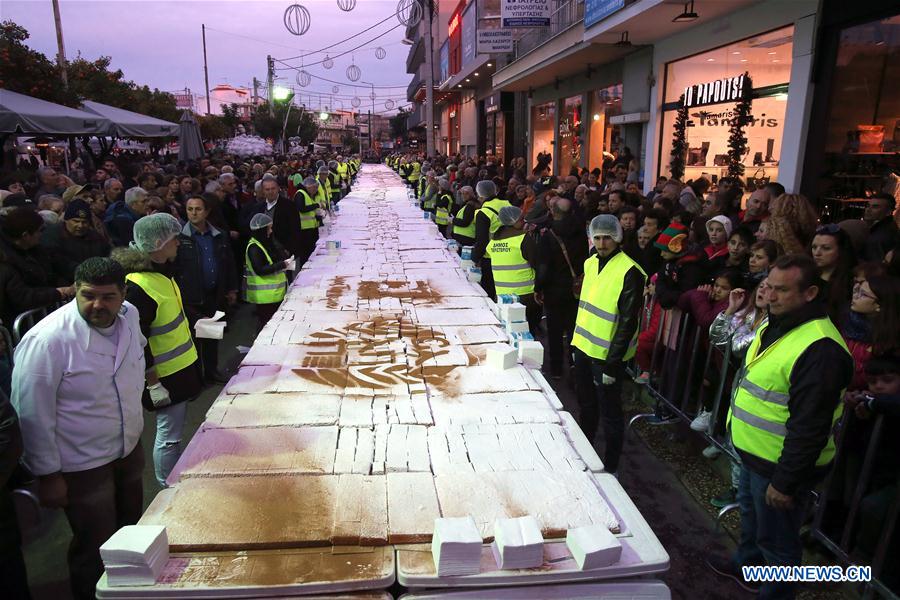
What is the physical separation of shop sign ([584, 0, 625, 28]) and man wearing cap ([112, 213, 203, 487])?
28.6 ft

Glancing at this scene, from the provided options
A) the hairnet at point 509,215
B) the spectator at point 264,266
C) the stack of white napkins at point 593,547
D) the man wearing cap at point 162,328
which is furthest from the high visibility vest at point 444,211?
the stack of white napkins at point 593,547

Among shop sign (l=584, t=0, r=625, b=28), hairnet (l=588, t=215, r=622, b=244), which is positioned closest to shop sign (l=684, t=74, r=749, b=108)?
shop sign (l=584, t=0, r=625, b=28)

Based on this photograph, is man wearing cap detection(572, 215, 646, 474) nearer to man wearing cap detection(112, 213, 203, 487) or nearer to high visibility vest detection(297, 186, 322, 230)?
man wearing cap detection(112, 213, 203, 487)

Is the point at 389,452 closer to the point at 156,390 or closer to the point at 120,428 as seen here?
the point at 120,428

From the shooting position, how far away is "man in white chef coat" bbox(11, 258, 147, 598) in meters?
2.58

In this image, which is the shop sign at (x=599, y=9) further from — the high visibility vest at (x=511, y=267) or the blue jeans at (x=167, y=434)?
the blue jeans at (x=167, y=434)

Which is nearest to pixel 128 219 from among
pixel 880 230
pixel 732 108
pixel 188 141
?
pixel 880 230

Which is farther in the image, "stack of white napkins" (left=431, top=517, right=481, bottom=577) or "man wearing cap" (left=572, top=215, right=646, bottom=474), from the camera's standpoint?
"man wearing cap" (left=572, top=215, right=646, bottom=474)

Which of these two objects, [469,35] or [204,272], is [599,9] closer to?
[204,272]

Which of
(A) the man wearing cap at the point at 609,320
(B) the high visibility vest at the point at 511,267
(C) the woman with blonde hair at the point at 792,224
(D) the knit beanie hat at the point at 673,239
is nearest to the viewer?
(A) the man wearing cap at the point at 609,320

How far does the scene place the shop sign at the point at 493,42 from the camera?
1719 centimetres

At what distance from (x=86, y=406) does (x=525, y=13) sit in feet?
46.0

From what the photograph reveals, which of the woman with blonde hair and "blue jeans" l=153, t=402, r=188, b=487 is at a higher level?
the woman with blonde hair

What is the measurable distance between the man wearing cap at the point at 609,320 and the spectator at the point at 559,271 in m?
1.58
